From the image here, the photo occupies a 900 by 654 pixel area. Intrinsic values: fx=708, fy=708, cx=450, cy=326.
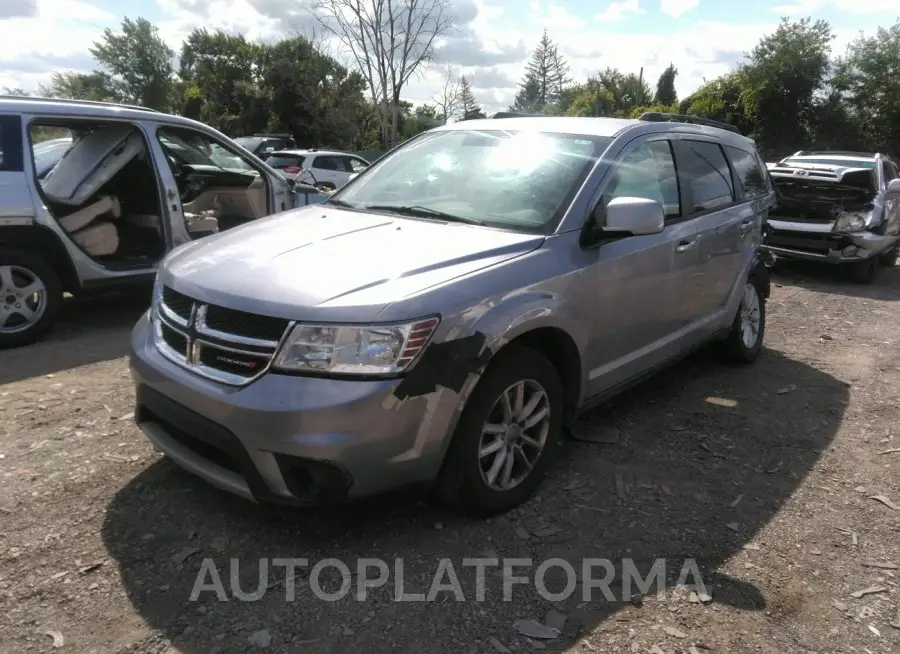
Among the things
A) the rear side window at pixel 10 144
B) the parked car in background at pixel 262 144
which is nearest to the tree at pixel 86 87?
the parked car in background at pixel 262 144

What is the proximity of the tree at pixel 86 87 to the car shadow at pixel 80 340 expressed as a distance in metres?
46.3

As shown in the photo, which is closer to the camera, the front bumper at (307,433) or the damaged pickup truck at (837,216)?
the front bumper at (307,433)

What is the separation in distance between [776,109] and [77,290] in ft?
84.9

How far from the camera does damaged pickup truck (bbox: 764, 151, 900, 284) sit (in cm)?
951

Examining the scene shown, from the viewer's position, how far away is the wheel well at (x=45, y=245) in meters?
5.22

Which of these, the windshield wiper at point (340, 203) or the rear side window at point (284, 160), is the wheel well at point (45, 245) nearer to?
the windshield wiper at point (340, 203)

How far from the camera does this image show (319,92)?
33.2 metres

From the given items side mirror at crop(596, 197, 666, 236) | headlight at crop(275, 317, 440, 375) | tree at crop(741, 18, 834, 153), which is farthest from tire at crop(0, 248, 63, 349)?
tree at crop(741, 18, 834, 153)

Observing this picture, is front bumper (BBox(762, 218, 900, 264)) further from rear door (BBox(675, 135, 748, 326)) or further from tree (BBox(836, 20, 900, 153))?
tree (BBox(836, 20, 900, 153))

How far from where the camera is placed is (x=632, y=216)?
10.8ft

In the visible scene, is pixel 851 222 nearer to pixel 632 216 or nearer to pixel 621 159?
pixel 621 159

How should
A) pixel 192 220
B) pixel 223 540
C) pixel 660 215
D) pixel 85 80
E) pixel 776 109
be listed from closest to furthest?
pixel 223 540 < pixel 660 215 < pixel 192 220 < pixel 776 109 < pixel 85 80

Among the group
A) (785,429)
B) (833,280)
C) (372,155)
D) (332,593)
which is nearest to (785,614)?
(332,593)

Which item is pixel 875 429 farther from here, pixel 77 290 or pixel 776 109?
pixel 776 109
